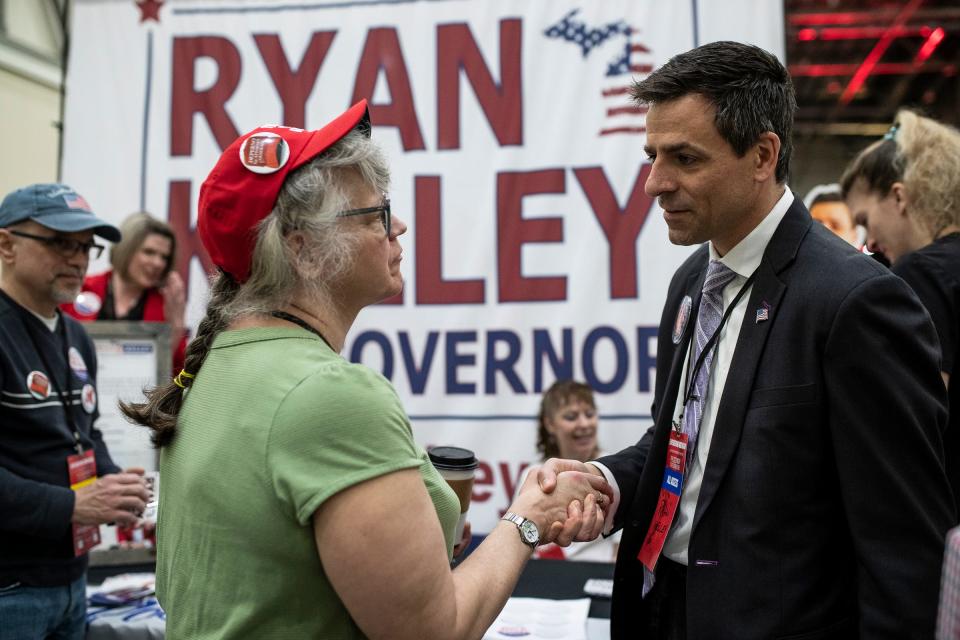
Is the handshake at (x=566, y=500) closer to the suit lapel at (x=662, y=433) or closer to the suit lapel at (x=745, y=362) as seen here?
the suit lapel at (x=662, y=433)

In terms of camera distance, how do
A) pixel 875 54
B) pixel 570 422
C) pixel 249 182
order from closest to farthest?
pixel 249 182 → pixel 570 422 → pixel 875 54

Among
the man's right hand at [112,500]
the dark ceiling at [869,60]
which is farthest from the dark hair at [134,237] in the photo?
the dark ceiling at [869,60]

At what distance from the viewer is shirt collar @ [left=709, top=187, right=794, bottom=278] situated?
1.39 metres

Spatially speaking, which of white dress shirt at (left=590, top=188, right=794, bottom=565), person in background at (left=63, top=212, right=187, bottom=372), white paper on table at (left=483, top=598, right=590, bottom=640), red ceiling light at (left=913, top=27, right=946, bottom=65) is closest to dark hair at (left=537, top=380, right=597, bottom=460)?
white paper on table at (left=483, top=598, right=590, bottom=640)

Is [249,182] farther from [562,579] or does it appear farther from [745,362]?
[562,579]

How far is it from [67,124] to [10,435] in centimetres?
238

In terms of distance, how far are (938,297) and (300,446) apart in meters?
1.50

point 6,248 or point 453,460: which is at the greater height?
point 6,248

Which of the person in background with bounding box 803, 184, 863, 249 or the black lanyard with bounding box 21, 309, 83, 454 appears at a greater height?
the person in background with bounding box 803, 184, 863, 249

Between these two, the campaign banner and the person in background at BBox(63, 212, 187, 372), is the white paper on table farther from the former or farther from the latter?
the person in background at BBox(63, 212, 187, 372)

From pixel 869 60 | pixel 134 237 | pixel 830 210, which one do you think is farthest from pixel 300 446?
pixel 869 60

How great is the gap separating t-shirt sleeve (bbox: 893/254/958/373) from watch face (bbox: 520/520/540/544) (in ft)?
3.50

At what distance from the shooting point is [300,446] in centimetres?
94

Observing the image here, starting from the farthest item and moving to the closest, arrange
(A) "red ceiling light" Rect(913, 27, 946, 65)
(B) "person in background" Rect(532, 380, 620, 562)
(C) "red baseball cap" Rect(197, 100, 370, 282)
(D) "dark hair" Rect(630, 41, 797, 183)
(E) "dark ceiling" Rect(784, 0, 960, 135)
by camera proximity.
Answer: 1. (A) "red ceiling light" Rect(913, 27, 946, 65)
2. (E) "dark ceiling" Rect(784, 0, 960, 135)
3. (B) "person in background" Rect(532, 380, 620, 562)
4. (D) "dark hair" Rect(630, 41, 797, 183)
5. (C) "red baseball cap" Rect(197, 100, 370, 282)
